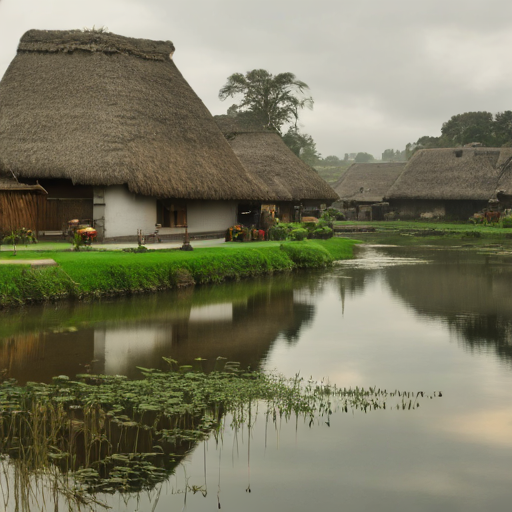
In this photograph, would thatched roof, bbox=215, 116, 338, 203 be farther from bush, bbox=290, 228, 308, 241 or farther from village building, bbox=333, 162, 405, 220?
village building, bbox=333, 162, 405, 220

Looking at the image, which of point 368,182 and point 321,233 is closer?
point 321,233

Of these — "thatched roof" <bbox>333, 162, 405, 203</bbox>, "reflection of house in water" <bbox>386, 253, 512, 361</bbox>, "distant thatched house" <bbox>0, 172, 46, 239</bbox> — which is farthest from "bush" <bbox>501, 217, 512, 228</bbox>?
"distant thatched house" <bbox>0, 172, 46, 239</bbox>

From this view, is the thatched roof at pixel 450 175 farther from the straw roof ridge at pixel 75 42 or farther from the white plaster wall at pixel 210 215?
the straw roof ridge at pixel 75 42

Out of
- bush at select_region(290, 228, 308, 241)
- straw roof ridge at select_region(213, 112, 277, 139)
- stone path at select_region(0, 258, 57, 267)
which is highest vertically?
straw roof ridge at select_region(213, 112, 277, 139)

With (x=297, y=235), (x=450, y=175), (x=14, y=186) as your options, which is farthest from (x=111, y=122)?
(x=450, y=175)

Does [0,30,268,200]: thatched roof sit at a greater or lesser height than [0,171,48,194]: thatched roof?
greater

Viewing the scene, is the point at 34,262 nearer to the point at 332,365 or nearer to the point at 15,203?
the point at 15,203

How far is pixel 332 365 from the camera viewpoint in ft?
36.0

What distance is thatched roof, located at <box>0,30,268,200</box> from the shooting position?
2533cm

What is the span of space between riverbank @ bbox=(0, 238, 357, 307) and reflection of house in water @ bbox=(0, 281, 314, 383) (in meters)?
0.99

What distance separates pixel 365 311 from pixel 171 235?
44.8 ft

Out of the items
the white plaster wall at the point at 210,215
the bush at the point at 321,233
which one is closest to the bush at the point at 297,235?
the bush at the point at 321,233

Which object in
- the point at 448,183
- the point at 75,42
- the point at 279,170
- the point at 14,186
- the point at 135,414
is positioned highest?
the point at 75,42

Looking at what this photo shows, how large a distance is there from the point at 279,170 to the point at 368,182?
93.8 ft
